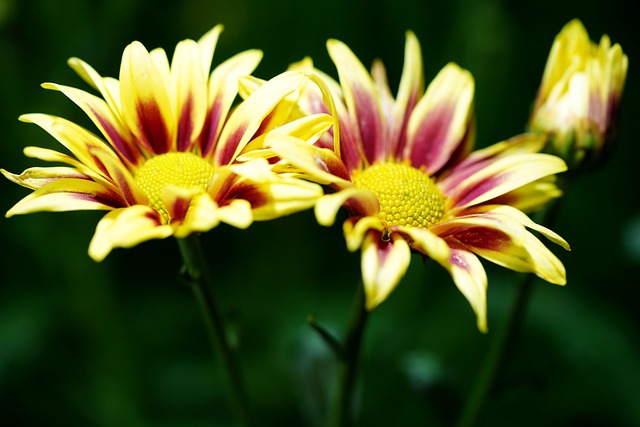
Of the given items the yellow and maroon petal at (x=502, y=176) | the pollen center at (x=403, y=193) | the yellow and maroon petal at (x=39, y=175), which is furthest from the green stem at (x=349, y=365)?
the yellow and maroon petal at (x=39, y=175)

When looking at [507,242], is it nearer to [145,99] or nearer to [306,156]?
[306,156]

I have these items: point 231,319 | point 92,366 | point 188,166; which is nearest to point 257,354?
point 92,366

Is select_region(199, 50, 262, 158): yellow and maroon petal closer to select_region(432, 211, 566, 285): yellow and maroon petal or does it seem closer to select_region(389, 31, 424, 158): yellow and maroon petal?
select_region(389, 31, 424, 158): yellow and maroon petal

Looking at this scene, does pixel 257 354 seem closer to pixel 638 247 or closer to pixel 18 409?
pixel 18 409

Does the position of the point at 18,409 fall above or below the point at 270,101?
below

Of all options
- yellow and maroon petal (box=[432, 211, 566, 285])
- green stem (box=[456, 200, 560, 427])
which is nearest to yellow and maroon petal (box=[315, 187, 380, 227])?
yellow and maroon petal (box=[432, 211, 566, 285])

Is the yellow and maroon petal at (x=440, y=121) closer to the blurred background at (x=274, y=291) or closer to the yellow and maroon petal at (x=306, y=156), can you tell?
the yellow and maroon petal at (x=306, y=156)
